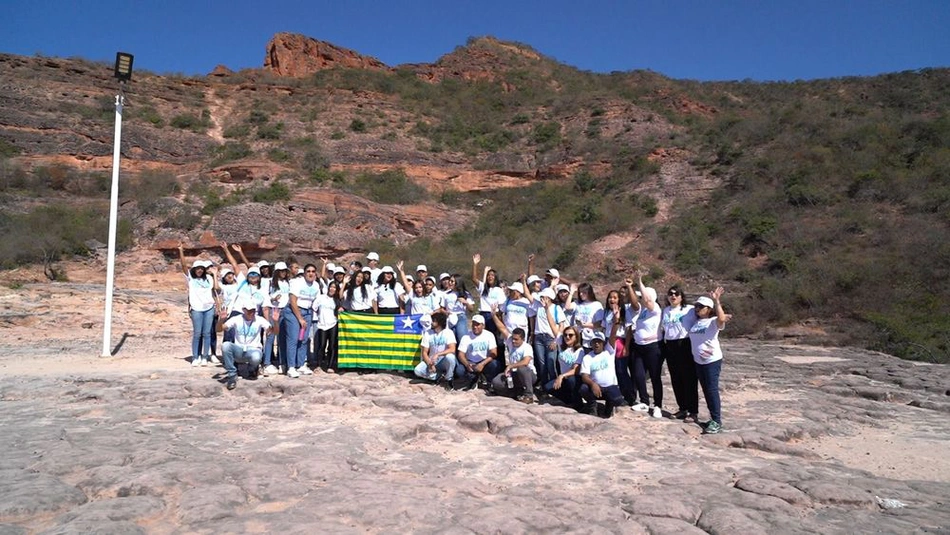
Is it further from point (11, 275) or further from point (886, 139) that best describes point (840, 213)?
point (11, 275)

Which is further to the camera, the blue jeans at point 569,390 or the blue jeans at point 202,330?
the blue jeans at point 202,330

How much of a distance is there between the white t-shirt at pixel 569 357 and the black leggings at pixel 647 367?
0.67 metres

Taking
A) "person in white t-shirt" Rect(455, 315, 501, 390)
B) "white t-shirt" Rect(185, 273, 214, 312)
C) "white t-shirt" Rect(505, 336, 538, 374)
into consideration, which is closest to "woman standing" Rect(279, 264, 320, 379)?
"white t-shirt" Rect(185, 273, 214, 312)

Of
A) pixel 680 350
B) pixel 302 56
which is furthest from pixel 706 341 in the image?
pixel 302 56

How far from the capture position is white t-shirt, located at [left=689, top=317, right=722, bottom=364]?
605cm

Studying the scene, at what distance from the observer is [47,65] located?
37.3m

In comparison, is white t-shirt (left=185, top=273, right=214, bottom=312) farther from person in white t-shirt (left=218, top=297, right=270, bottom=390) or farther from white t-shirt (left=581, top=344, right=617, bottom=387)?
white t-shirt (left=581, top=344, right=617, bottom=387)

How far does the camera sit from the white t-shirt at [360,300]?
8406 mm

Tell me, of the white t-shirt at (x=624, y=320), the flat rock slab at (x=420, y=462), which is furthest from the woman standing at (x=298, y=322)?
the white t-shirt at (x=624, y=320)

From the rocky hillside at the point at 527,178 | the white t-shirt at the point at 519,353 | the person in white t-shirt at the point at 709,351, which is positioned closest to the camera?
the person in white t-shirt at the point at 709,351

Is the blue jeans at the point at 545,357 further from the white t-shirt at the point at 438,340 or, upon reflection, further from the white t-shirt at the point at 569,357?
the white t-shirt at the point at 438,340

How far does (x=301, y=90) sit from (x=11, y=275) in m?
31.1

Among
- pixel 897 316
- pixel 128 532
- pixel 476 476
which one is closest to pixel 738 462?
pixel 476 476

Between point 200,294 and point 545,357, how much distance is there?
16.1 feet
